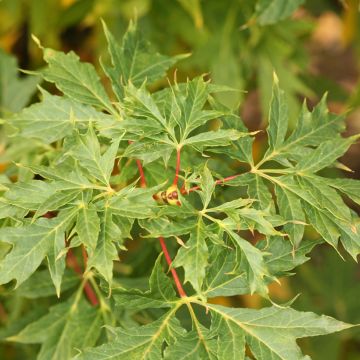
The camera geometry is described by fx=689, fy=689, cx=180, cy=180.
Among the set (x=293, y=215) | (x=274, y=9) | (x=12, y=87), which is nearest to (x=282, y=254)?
(x=293, y=215)

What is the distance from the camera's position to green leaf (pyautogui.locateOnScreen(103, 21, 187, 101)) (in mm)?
1110

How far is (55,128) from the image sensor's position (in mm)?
1064

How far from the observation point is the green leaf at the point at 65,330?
3.80 feet

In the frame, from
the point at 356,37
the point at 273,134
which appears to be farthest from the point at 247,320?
the point at 356,37

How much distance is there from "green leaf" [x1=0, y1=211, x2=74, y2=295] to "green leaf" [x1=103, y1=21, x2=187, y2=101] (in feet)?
0.94

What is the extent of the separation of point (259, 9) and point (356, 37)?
816 mm

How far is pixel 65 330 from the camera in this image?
1.19m

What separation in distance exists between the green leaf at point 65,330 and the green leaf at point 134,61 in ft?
1.32

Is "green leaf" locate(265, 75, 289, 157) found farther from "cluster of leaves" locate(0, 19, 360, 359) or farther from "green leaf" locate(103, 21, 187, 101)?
"green leaf" locate(103, 21, 187, 101)

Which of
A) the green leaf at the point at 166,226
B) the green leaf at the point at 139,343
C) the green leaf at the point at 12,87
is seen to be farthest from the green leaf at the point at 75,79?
the green leaf at the point at 12,87

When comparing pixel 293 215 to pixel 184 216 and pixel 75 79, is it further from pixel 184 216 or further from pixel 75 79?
pixel 75 79

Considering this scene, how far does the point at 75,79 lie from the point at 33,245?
302 millimetres

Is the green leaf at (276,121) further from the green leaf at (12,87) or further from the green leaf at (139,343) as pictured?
the green leaf at (12,87)

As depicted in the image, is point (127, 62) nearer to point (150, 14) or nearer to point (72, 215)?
point (72, 215)
